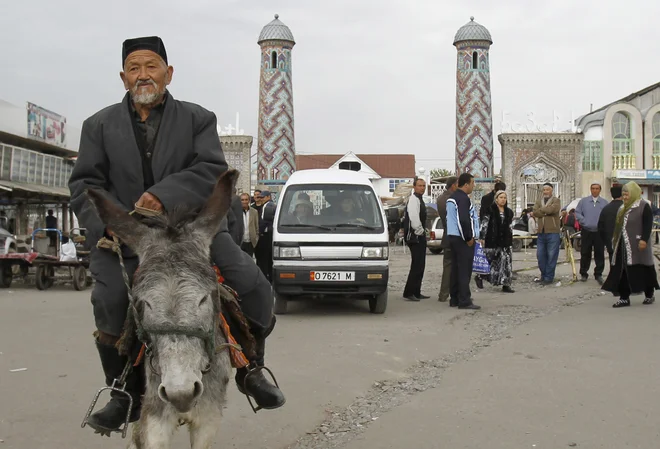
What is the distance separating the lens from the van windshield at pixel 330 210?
1115 cm

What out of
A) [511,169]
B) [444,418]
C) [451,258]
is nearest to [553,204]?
[451,258]

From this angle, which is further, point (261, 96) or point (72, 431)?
point (261, 96)

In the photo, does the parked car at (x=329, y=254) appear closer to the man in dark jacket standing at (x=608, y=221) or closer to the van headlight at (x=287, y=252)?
the van headlight at (x=287, y=252)

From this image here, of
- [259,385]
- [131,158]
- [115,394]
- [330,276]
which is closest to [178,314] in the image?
[115,394]

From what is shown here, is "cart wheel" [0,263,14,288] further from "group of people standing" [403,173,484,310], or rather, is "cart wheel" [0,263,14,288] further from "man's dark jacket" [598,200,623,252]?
"man's dark jacket" [598,200,623,252]

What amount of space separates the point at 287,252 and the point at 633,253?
5353 mm

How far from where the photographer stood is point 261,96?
36562mm

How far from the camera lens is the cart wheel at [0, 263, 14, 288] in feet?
50.5

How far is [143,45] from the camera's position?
3.60 metres

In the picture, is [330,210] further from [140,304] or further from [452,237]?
[140,304]

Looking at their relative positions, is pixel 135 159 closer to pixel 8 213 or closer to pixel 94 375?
pixel 94 375

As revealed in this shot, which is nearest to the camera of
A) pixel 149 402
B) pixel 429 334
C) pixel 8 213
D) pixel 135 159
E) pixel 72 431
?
pixel 149 402

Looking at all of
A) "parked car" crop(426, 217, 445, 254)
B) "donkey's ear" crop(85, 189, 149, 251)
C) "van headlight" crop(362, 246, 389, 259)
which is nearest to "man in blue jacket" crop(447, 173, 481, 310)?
"van headlight" crop(362, 246, 389, 259)

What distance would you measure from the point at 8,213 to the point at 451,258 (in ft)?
56.2
